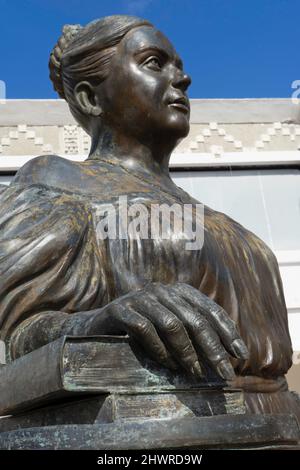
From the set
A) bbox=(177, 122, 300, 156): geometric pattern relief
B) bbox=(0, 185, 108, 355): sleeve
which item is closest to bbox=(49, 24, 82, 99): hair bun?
bbox=(0, 185, 108, 355): sleeve

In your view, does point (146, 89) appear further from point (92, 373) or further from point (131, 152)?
point (92, 373)

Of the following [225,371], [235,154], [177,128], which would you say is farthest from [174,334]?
[235,154]

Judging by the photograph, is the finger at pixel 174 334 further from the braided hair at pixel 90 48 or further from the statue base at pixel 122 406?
the braided hair at pixel 90 48

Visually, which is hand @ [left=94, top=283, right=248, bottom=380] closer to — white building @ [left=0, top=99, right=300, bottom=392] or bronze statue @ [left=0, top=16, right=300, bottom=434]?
bronze statue @ [left=0, top=16, right=300, bottom=434]

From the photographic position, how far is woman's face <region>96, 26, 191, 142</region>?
2209 mm

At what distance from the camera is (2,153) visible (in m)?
8.88

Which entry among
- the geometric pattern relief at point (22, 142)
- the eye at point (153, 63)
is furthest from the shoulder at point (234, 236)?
the geometric pattern relief at point (22, 142)

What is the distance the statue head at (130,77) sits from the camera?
221cm

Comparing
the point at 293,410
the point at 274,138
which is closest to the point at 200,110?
the point at 274,138

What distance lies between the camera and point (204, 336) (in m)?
1.37

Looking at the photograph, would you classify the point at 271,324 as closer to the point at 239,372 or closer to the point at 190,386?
the point at 239,372

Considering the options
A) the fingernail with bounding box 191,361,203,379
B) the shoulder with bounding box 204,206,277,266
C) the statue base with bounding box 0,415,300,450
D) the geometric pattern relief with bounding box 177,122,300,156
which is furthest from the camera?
the geometric pattern relief with bounding box 177,122,300,156

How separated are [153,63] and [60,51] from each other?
37 centimetres

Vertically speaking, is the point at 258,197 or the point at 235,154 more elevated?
the point at 235,154
